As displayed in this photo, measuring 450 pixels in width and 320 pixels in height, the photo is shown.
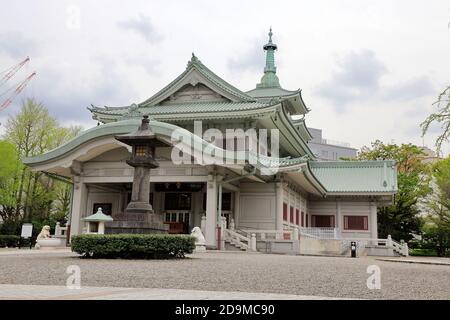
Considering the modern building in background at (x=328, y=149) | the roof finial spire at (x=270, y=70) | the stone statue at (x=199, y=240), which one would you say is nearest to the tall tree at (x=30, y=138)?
the roof finial spire at (x=270, y=70)

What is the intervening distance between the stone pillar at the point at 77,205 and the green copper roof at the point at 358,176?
1933 centimetres

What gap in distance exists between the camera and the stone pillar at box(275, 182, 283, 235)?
26594 millimetres

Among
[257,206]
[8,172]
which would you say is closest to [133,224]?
[257,206]

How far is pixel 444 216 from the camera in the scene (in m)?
40.3

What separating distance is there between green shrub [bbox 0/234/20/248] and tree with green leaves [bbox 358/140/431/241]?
1159 inches

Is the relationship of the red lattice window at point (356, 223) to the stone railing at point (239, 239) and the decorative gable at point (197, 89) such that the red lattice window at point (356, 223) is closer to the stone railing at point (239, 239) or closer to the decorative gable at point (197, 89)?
the decorative gable at point (197, 89)

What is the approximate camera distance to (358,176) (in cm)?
3931

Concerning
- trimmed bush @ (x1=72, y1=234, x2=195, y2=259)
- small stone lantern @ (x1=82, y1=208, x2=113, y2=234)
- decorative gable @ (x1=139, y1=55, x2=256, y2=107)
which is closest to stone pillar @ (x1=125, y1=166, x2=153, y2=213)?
trimmed bush @ (x1=72, y1=234, x2=195, y2=259)

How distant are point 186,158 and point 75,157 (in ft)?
18.6

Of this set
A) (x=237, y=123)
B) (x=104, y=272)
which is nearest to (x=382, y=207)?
(x=237, y=123)

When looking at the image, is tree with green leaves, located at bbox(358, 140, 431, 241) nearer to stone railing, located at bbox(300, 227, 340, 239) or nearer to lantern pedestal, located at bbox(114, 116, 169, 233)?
stone railing, located at bbox(300, 227, 340, 239)

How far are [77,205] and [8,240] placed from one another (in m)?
7.78
